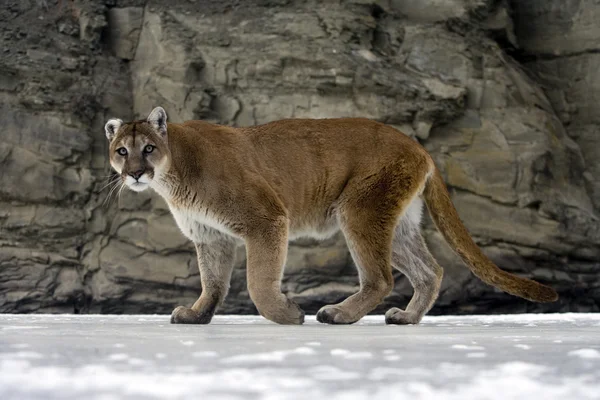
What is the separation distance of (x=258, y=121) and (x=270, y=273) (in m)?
3.77

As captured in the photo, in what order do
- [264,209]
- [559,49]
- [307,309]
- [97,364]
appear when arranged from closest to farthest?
[97,364]
[264,209]
[307,309]
[559,49]

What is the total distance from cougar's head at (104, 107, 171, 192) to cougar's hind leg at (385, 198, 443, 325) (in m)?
1.50

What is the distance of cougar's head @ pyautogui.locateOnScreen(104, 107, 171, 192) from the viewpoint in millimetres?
4379

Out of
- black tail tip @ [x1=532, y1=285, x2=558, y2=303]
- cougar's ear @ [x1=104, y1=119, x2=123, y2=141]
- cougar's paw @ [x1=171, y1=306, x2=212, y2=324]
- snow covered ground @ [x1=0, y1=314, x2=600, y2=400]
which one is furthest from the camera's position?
cougar's ear @ [x1=104, y1=119, x2=123, y2=141]

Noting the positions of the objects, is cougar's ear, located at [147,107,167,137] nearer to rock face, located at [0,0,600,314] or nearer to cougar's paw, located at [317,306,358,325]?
cougar's paw, located at [317,306,358,325]

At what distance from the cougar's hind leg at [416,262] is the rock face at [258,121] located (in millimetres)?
2527

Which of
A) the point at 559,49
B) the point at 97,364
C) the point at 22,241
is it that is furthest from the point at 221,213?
the point at 559,49

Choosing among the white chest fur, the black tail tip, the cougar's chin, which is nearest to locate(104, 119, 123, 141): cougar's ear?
the cougar's chin

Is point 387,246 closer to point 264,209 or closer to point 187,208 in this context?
point 264,209

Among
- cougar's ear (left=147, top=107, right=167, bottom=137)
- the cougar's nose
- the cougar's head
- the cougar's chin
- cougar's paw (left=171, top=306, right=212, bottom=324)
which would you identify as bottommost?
cougar's paw (left=171, top=306, right=212, bottom=324)

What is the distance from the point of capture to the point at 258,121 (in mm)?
7730

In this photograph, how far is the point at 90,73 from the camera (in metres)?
7.83

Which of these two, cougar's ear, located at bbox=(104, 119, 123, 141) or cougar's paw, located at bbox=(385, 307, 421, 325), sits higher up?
cougar's ear, located at bbox=(104, 119, 123, 141)

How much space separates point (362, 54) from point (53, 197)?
3327mm
